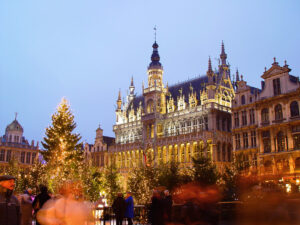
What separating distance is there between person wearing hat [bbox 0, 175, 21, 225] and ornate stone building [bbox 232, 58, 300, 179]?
36.9 meters

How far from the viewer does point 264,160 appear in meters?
42.4

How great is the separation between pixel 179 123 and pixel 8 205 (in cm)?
5496

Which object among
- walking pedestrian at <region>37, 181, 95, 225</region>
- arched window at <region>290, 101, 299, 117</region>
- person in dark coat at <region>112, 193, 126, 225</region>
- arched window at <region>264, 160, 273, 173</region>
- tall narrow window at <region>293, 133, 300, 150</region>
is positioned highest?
arched window at <region>290, 101, 299, 117</region>

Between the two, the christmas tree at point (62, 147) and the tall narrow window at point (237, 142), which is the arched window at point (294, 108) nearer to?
the tall narrow window at point (237, 142)

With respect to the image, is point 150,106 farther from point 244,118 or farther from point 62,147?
point 62,147

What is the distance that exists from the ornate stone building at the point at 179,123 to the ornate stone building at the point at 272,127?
22.9ft

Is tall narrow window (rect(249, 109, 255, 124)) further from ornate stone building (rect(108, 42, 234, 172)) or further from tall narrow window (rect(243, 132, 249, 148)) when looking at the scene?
ornate stone building (rect(108, 42, 234, 172))

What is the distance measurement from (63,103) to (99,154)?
43407 mm

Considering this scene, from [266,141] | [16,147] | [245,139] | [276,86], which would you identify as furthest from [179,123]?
[16,147]

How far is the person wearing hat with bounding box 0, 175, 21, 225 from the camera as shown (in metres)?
5.78

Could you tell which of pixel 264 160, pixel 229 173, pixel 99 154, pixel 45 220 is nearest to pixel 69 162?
pixel 229 173

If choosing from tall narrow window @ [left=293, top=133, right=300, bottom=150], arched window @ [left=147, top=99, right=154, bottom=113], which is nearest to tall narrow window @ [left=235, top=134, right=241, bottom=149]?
tall narrow window @ [left=293, top=133, right=300, bottom=150]

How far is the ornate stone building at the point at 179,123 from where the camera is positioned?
53.8 meters

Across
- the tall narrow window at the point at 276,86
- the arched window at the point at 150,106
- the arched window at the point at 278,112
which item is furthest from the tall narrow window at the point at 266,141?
the arched window at the point at 150,106
